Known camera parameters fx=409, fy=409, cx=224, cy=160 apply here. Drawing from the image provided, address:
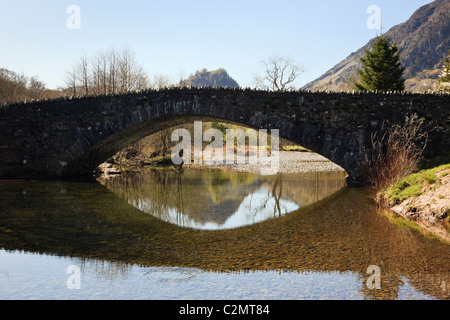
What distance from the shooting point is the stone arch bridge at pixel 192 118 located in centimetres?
1777

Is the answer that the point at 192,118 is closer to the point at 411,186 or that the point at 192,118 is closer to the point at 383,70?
the point at 411,186

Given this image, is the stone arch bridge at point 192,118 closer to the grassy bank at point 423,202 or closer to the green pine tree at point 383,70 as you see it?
the grassy bank at point 423,202

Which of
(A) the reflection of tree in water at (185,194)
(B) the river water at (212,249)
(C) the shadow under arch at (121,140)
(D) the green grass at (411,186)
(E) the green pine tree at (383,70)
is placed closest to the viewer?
(B) the river water at (212,249)

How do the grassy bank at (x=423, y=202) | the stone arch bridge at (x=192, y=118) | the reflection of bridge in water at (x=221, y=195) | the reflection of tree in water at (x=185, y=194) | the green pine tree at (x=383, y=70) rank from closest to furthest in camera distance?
the grassy bank at (x=423, y=202)
the reflection of bridge in water at (x=221, y=195)
the reflection of tree in water at (x=185, y=194)
the stone arch bridge at (x=192, y=118)
the green pine tree at (x=383, y=70)

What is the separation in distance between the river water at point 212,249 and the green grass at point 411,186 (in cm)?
94

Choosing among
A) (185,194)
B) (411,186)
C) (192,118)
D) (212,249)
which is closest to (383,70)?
(192,118)

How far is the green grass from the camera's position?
11305 millimetres

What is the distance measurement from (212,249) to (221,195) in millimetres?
7543

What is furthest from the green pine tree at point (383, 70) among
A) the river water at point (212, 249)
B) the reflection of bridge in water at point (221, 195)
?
the river water at point (212, 249)

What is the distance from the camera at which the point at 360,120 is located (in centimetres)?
1783

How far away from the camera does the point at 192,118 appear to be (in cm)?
2070
